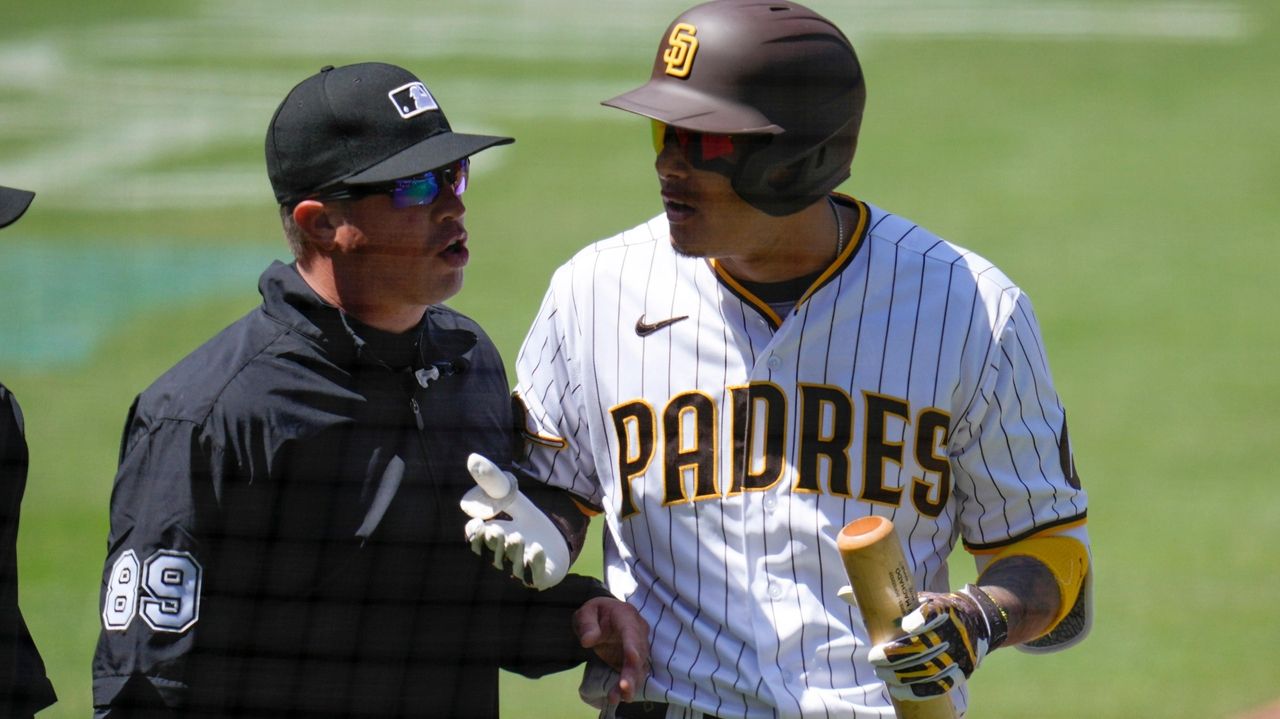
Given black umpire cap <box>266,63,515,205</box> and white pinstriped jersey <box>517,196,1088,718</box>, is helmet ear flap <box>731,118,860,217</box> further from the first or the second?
black umpire cap <box>266,63,515,205</box>

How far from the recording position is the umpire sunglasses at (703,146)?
2500mm

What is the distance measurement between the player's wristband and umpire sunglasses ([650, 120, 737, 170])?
0.78 metres

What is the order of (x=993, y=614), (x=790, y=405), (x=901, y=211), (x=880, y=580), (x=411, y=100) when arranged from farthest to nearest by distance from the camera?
(x=901, y=211) < (x=411, y=100) < (x=790, y=405) < (x=993, y=614) < (x=880, y=580)

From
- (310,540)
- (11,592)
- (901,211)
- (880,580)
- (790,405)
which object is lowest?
(901,211)

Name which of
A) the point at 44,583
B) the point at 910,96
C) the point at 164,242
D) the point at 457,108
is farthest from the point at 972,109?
the point at 44,583

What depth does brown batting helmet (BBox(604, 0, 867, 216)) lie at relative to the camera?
249cm

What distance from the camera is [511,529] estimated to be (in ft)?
8.01

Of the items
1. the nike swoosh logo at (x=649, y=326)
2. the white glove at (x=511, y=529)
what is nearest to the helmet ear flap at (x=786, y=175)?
the nike swoosh logo at (x=649, y=326)

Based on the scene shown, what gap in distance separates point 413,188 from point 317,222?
0.16 metres

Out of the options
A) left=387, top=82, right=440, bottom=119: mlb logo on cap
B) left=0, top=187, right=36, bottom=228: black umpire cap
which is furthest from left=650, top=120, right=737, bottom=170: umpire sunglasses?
left=0, top=187, right=36, bottom=228: black umpire cap

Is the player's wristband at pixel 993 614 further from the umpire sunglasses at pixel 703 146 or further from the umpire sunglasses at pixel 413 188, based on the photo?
the umpire sunglasses at pixel 413 188

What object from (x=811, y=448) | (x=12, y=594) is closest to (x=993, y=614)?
(x=811, y=448)

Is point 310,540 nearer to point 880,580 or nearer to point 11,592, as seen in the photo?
point 11,592

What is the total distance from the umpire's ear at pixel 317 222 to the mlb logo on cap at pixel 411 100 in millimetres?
203
